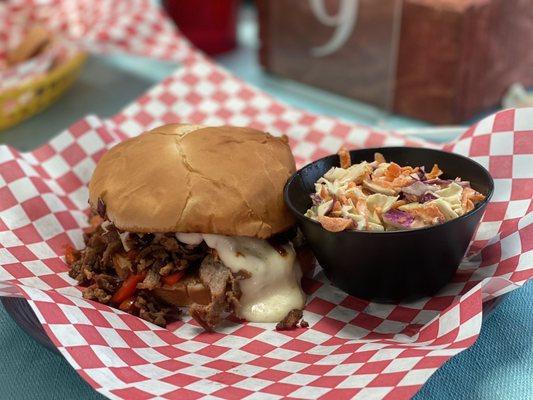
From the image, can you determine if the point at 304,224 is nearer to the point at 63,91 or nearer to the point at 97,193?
the point at 97,193

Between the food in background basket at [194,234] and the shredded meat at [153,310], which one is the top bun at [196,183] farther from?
the shredded meat at [153,310]

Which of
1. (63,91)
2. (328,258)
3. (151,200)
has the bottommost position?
(63,91)

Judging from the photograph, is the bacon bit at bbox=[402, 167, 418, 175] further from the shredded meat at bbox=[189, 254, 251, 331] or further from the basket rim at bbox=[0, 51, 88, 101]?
the basket rim at bbox=[0, 51, 88, 101]

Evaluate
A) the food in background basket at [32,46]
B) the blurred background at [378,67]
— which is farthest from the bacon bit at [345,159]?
the food in background basket at [32,46]

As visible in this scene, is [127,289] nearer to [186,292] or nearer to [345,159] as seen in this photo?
[186,292]

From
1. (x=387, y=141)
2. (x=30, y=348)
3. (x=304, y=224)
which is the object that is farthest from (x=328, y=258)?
(x=387, y=141)

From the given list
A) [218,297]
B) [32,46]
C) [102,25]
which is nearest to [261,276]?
[218,297]

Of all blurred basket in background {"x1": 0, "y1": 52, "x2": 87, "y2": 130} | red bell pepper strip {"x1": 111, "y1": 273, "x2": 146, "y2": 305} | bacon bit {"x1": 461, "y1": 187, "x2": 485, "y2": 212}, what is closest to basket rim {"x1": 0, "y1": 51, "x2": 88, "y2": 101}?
blurred basket in background {"x1": 0, "y1": 52, "x2": 87, "y2": 130}
